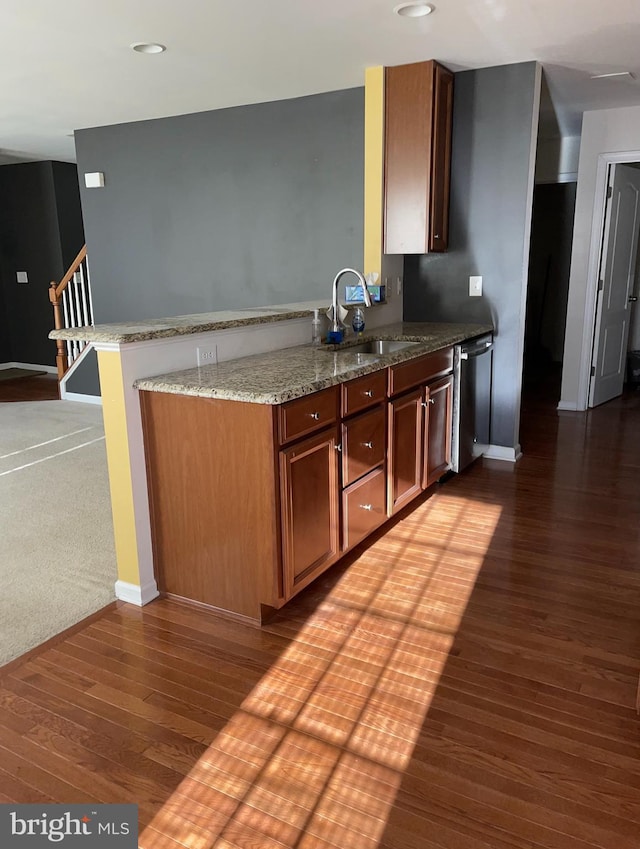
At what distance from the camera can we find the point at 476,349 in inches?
156

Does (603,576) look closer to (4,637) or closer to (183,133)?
(4,637)

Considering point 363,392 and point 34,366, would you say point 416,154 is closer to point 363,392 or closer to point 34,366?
point 363,392

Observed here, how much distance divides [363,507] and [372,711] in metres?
1.08

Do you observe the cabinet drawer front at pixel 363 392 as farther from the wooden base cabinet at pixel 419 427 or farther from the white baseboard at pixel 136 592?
the white baseboard at pixel 136 592

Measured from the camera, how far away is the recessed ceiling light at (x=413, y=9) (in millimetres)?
2850

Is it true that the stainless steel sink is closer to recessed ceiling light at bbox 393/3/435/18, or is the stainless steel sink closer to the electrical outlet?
the electrical outlet

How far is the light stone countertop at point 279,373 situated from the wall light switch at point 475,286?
79 cm

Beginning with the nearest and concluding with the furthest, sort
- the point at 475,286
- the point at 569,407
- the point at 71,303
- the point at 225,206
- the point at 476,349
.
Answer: the point at 476,349 → the point at 475,286 → the point at 225,206 → the point at 569,407 → the point at 71,303

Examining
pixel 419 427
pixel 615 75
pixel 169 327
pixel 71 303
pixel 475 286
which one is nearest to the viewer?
pixel 169 327

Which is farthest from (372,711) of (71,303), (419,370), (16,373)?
(16,373)

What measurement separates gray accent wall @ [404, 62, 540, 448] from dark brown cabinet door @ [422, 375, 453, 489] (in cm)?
69

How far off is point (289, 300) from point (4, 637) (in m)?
3.05

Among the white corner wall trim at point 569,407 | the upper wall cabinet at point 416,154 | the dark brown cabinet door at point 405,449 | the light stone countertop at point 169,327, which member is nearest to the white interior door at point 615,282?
the white corner wall trim at point 569,407

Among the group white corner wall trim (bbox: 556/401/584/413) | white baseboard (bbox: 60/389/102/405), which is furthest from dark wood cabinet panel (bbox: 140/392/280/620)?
white corner wall trim (bbox: 556/401/584/413)
